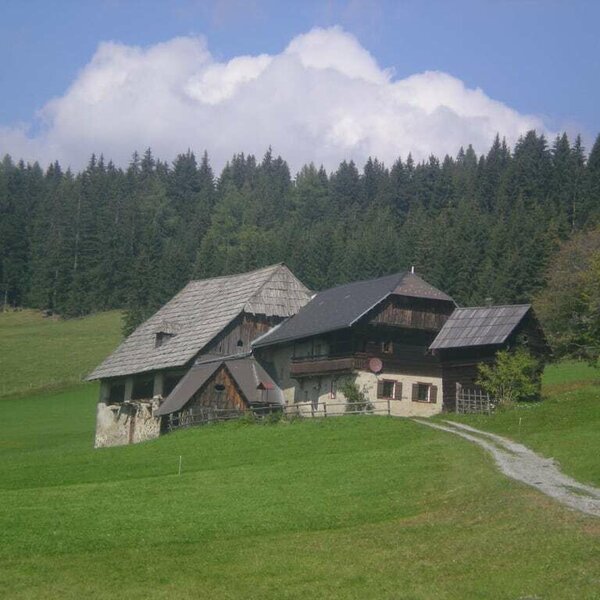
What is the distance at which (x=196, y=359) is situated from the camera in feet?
205

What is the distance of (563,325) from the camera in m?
86.2

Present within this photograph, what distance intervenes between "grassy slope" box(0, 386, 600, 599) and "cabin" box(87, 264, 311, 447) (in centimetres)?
1495

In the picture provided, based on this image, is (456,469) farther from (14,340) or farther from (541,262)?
(14,340)

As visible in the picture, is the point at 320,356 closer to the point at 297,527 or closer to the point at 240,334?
the point at 240,334

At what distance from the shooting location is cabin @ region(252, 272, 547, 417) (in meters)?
56.7

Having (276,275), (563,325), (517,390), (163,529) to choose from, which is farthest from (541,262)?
(163,529)

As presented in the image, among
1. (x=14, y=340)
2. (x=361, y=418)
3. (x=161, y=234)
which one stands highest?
(x=161, y=234)

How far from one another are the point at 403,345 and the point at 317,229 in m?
96.6

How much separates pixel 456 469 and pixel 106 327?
101 metres

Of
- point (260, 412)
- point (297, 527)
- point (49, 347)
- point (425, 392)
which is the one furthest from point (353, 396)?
point (49, 347)

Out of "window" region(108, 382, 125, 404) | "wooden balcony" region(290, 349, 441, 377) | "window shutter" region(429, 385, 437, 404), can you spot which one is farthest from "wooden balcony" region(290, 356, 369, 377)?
"window" region(108, 382, 125, 404)

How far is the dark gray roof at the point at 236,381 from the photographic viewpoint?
58347 millimetres

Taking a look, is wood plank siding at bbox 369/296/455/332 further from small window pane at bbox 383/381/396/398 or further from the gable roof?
the gable roof

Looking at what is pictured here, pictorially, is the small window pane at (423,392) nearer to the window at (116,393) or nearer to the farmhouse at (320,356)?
the farmhouse at (320,356)
